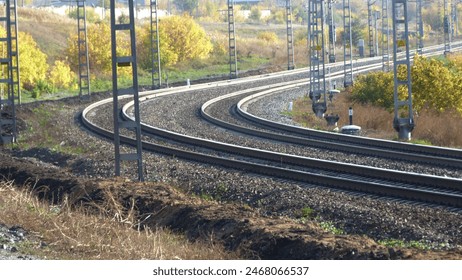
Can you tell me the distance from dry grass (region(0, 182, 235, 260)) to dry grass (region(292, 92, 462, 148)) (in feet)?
57.3

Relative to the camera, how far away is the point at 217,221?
51.6 ft

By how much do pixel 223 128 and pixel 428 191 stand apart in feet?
66.8

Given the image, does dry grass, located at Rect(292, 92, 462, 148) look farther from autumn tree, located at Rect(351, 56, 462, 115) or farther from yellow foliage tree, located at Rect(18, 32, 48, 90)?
yellow foliage tree, located at Rect(18, 32, 48, 90)

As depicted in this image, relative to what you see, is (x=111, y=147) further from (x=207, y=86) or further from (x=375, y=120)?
(x=207, y=86)

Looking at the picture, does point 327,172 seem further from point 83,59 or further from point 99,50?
point 99,50

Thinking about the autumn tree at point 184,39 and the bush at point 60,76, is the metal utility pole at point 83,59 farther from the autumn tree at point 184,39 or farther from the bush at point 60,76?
the autumn tree at point 184,39

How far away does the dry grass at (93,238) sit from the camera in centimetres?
1287

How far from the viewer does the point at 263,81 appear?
7156 cm

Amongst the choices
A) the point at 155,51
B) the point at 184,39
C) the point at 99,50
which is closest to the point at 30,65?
the point at 155,51

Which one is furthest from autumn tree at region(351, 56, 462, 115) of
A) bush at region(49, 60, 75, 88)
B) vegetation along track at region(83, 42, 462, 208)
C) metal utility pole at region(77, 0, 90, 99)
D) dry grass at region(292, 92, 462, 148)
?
bush at region(49, 60, 75, 88)

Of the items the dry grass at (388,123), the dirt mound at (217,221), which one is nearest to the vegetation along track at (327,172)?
the dirt mound at (217,221)

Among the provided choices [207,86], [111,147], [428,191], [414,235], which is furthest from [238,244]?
[207,86]

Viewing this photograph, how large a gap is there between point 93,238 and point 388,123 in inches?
1037

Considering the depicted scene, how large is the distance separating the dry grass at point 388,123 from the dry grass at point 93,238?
17472 mm
